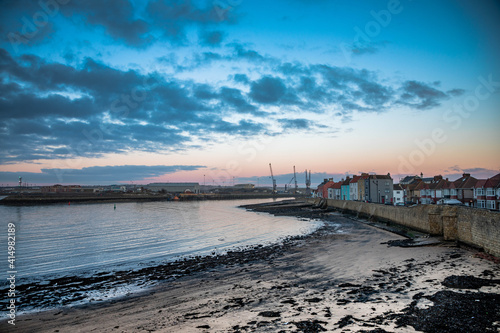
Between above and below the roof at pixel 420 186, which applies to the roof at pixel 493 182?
above

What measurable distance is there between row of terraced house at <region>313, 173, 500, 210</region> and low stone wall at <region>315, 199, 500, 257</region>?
83.5ft

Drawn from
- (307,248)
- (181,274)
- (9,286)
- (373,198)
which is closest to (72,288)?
(9,286)

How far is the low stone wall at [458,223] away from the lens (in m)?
14.9

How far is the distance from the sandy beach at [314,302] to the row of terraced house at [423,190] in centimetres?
3886

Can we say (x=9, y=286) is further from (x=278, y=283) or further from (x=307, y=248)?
(x=307, y=248)

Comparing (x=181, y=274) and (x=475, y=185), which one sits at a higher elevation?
(x=475, y=185)

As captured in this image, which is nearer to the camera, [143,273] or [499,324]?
[499,324]

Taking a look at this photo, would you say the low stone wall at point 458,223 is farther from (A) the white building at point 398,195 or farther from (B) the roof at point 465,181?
(A) the white building at point 398,195

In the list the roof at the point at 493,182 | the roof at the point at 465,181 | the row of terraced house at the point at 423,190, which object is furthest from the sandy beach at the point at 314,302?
the roof at the point at 465,181

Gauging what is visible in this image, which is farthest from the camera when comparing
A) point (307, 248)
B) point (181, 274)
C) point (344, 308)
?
point (307, 248)

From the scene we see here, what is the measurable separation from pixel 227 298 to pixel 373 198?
6621 cm

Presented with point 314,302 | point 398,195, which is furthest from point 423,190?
point 314,302

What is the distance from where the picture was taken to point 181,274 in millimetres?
15641

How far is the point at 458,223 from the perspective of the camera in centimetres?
1903
